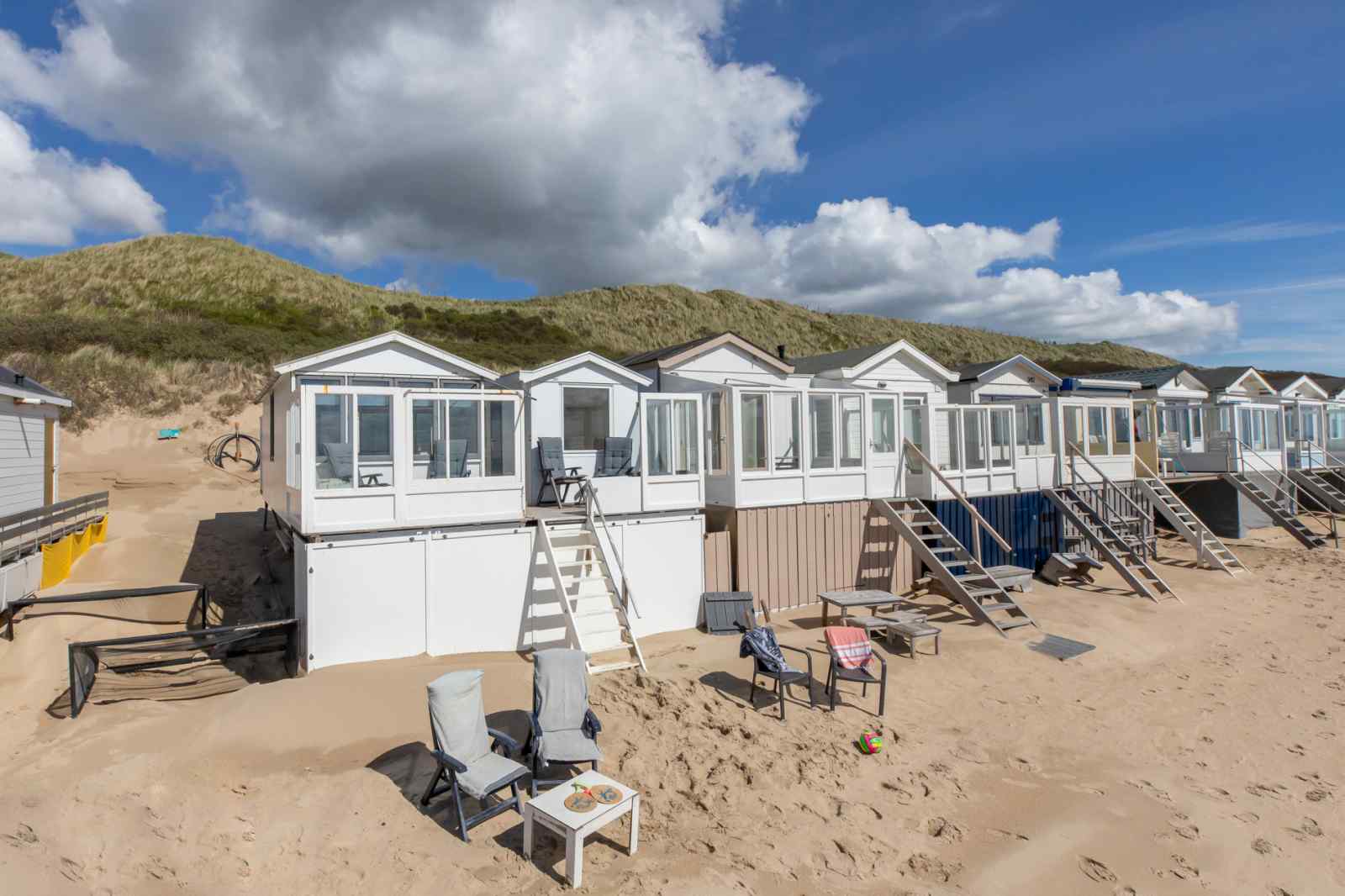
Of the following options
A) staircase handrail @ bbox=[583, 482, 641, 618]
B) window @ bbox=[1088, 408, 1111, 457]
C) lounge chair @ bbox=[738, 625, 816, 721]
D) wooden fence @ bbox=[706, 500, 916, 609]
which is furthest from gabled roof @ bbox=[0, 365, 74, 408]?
window @ bbox=[1088, 408, 1111, 457]

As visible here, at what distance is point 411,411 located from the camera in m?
9.88

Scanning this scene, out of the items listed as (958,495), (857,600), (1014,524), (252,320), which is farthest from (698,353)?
(252,320)

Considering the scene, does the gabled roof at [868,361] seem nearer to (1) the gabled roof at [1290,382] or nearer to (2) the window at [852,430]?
(2) the window at [852,430]

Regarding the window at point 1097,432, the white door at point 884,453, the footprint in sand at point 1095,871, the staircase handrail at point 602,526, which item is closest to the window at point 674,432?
the staircase handrail at point 602,526

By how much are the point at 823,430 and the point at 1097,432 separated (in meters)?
9.62

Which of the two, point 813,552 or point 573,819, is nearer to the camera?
point 573,819

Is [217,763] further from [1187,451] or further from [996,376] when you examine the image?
[1187,451]

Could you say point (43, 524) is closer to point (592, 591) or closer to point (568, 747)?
point (592, 591)

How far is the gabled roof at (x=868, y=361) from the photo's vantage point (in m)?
17.7

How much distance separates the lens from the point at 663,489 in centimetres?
1176

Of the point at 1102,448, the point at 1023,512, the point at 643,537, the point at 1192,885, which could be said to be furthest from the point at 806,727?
the point at 1102,448

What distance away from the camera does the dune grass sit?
2584 centimetres

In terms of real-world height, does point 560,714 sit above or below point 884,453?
below

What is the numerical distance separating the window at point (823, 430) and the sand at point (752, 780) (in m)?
4.02
